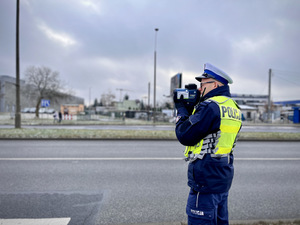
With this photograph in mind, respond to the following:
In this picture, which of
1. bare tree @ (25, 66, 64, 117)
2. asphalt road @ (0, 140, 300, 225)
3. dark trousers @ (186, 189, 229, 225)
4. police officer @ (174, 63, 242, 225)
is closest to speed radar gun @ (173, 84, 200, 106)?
police officer @ (174, 63, 242, 225)

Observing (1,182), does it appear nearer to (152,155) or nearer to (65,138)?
(152,155)

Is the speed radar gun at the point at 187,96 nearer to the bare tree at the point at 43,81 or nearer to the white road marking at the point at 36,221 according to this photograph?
the white road marking at the point at 36,221

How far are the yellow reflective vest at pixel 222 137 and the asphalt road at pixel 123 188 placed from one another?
5.70 feet

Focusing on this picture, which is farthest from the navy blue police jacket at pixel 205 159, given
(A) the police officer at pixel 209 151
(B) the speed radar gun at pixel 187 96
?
(B) the speed radar gun at pixel 187 96

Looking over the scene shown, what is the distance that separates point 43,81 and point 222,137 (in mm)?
35265

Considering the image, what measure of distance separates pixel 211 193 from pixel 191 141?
1.58 ft

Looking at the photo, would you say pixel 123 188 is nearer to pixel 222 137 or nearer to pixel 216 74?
pixel 222 137

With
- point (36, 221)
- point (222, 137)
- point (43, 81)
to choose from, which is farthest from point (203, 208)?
point (43, 81)

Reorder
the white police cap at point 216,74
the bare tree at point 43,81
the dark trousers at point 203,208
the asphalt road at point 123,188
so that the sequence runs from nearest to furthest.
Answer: the dark trousers at point 203,208
the white police cap at point 216,74
the asphalt road at point 123,188
the bare tree at point 43,81

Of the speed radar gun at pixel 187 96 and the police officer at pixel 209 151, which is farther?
the speed radar gun at pixel 187 96

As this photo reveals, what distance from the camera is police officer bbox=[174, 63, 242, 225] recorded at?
6.03 ft

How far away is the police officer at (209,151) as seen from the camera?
184cm

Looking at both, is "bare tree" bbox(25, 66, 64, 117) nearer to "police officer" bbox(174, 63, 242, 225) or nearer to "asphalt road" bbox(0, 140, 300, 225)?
"asphalt road" bbox(0, 140, 300, 225)

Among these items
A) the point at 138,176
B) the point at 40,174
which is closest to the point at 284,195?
the point at 138,176
